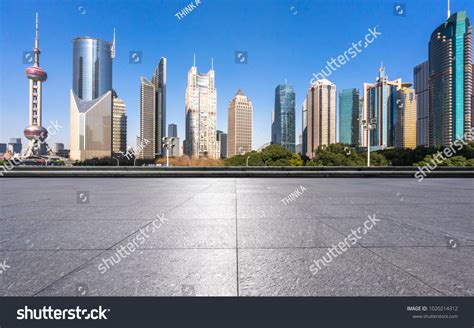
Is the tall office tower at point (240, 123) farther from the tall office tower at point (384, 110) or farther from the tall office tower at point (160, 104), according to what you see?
the tall office tower at point (384, 110)

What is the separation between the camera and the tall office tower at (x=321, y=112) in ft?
212

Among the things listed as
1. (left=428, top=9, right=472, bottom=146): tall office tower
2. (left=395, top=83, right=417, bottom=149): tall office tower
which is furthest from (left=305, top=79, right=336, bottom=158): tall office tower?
(left=395, top=83, right=417, bottom=149): tall office tower

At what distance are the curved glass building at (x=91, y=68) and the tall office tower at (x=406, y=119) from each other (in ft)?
619

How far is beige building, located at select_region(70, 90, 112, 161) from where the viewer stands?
12094 cm

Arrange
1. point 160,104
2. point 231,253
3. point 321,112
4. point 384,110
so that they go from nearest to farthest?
point 231,253 → point 321,112 → point 384,110 → point 160,104

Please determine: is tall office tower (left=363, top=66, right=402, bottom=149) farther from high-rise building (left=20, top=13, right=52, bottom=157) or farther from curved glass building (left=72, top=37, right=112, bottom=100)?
curved glass building (left=72, top=37, right=112, bottom=100)

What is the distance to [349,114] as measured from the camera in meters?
90.2

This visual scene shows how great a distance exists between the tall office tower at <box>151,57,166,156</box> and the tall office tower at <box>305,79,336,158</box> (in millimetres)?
51044

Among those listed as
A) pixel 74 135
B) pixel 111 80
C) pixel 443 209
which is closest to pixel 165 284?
pixel 443 209

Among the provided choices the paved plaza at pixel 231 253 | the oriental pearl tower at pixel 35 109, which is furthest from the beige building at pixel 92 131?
the paved plaza at pixel 231 253

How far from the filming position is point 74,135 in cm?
12581

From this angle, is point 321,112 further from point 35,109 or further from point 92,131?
point 35,109

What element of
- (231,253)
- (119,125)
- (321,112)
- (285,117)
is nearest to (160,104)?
(119,125)

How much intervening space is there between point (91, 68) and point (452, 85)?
21324cm
